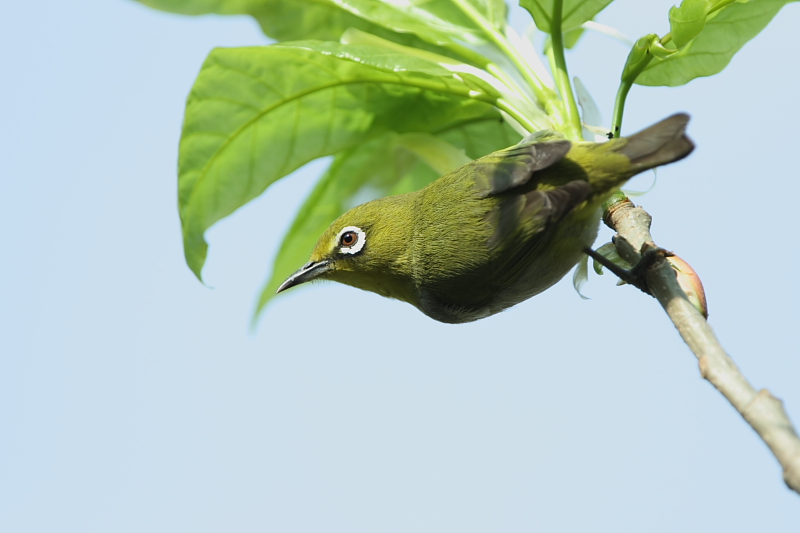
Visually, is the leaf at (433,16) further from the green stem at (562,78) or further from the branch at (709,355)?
the branch at (709,355)

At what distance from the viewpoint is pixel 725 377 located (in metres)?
1.76

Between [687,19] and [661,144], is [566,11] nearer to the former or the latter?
→ [687,19]

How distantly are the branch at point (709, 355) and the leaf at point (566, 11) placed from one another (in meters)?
0.92

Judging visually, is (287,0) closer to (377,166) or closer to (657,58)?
(377,166)

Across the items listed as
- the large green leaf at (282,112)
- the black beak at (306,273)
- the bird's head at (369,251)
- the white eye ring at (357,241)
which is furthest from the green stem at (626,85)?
the black beak at (306,273)

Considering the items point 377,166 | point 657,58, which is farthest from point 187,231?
point 657,58

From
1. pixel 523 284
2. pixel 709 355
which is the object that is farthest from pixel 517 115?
pixel 709 355

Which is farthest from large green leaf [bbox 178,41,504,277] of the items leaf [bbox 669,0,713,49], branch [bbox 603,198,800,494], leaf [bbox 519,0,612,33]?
branch [bbox 603,198,800,494]

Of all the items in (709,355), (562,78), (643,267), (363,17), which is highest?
(363,17)

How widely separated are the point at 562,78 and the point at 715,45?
2.09 ft

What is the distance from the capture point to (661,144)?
8.66 feet

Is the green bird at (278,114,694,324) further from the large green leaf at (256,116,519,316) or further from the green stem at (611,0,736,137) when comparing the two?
the large green leaf at (256,116,519,316)

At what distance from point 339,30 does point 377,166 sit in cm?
71

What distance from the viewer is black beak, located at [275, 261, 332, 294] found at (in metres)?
3.82
